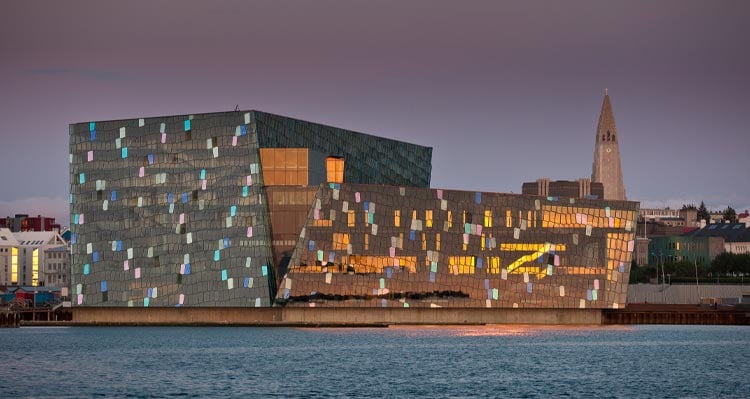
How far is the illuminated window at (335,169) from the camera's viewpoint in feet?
384

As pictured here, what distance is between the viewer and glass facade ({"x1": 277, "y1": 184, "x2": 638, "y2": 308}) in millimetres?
110750

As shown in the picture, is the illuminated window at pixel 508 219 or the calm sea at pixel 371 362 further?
the illuminated window at pixel 508 219

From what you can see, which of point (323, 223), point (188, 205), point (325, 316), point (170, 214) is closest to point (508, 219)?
point (323, 223)

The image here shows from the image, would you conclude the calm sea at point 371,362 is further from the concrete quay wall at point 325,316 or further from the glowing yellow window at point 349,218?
the glowing yellow window at point 349,218

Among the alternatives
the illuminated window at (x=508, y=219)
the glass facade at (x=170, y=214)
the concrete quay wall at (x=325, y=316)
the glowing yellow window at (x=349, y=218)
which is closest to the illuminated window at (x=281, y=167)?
the glass facade at (x=170, y=214)

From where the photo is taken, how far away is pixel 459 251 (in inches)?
4456

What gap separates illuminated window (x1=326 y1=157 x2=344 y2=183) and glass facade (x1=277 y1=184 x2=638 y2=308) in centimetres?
674

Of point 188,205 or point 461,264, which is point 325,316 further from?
point 188,205

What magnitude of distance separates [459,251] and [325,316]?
1012cm

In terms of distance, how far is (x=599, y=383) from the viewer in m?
72.4

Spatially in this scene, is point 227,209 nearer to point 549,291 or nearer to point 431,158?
point 549,291

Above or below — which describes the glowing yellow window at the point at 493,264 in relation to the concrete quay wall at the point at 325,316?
above

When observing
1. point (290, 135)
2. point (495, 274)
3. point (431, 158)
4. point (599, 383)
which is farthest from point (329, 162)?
point (599, 383)

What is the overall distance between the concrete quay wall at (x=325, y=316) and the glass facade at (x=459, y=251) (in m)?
1.22
